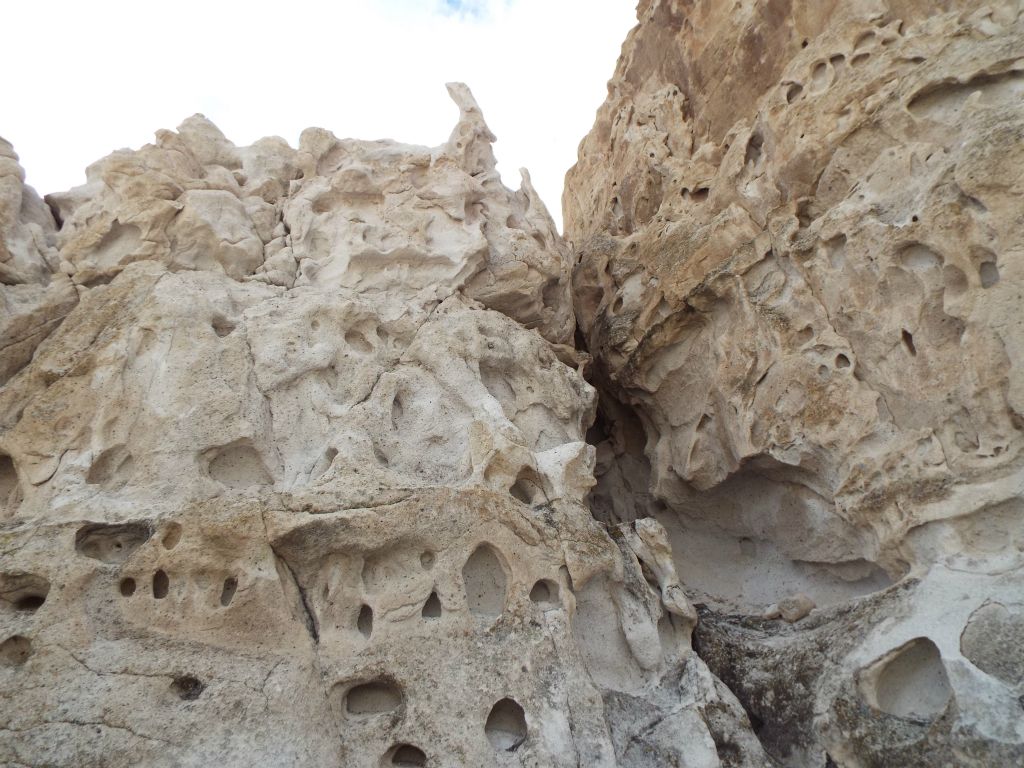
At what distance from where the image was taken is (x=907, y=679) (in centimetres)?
409

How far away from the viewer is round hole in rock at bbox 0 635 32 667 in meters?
3.62

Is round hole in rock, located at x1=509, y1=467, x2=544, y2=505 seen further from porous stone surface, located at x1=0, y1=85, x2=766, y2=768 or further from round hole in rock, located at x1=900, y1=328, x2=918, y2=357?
round hole in rock, located at x1=900, y1=328, x2=918, y2=357

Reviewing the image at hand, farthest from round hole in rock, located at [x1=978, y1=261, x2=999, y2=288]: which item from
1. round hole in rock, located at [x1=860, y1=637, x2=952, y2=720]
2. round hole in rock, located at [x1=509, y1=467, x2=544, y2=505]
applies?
round hole in rock, located at [x1=509, y1=467, x2=544, y2=505]

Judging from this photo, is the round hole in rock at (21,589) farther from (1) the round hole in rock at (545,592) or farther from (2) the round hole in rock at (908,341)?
(2) the round hole in rock at (908,341)

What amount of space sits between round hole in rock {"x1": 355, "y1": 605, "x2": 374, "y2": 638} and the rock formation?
3.8 inches

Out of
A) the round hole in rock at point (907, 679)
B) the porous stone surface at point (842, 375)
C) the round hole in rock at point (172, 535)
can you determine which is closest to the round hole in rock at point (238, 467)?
the round hole in rock at point (172, 535)

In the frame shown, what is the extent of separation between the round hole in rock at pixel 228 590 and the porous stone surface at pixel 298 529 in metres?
0.02

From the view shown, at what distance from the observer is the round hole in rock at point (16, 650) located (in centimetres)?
362

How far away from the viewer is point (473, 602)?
442cm

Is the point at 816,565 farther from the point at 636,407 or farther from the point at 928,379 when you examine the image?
the point at 636,407

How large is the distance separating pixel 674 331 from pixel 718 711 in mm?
4153

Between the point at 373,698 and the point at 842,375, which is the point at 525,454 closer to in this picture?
the point at 373,698

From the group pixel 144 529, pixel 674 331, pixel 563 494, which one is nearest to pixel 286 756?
pixel 144 529

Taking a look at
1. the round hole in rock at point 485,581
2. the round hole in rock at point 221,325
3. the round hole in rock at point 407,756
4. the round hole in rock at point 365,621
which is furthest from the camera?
the round hole in rock at point 221,325
